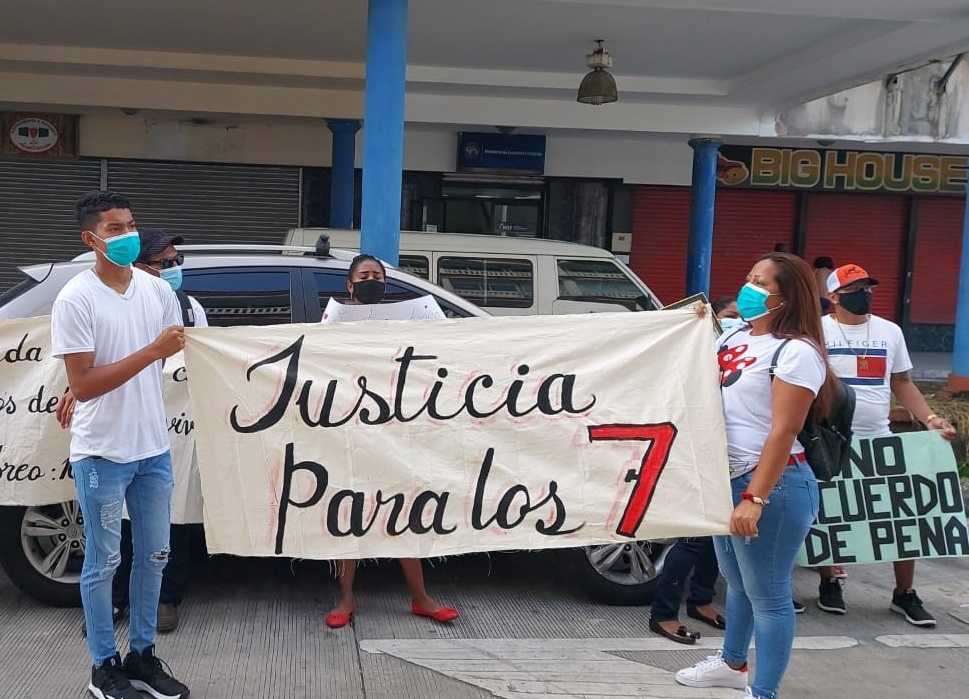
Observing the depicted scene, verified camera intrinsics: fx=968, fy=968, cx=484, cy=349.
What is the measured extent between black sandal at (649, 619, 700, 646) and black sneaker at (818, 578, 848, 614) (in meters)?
0.94

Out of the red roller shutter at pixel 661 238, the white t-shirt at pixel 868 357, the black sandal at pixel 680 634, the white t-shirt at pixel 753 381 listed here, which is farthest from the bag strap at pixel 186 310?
the red roller shutter at pixel 661 238

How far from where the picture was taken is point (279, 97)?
11609 millimetres

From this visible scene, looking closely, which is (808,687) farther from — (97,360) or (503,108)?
(503,108)

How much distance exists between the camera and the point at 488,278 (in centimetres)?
923

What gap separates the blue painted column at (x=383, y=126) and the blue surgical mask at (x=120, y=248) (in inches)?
150

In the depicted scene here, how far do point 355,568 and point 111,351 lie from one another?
1.78m

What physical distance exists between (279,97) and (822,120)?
6866 millimetres

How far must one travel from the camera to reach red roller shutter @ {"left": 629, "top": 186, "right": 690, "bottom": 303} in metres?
15.0

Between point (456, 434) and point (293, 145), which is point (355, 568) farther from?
point (293, 145)

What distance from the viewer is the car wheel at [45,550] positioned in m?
4.62

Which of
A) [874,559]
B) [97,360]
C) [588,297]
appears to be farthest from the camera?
[588,297]

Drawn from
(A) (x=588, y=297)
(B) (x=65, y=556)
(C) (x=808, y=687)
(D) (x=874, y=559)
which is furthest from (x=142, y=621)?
(A) (x=588, y=297)

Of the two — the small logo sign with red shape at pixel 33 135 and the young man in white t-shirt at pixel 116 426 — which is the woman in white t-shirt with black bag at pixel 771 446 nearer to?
the young man in white t-shirt at pixel 116 426

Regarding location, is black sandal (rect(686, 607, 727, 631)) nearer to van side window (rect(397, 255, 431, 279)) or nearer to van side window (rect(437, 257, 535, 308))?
van side window (rect(437, 257, 535, 308))
